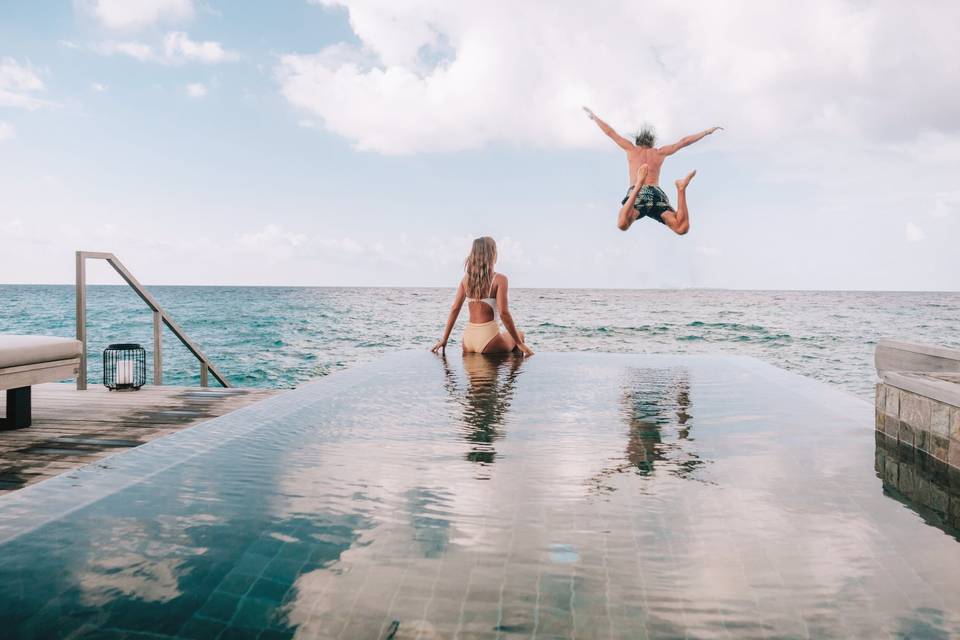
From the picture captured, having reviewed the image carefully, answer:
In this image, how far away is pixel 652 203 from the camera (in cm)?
716

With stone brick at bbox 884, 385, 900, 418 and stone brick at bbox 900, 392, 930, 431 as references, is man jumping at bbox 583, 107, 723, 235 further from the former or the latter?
stone brick at bbox 900, 392, 930, 431

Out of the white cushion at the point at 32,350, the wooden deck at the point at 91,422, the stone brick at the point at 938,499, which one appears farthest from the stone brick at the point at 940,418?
the white cushion at the point at 32,350

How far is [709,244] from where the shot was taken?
41.8 m

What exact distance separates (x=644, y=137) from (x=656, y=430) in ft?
23.0

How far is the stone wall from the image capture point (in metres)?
1.87

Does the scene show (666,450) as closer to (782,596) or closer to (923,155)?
(782,596)

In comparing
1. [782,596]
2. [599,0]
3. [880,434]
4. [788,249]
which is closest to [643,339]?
[599,0]

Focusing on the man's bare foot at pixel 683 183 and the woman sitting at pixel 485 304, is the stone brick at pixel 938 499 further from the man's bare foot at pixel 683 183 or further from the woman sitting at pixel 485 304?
the man's bare foot at pixel 683 183

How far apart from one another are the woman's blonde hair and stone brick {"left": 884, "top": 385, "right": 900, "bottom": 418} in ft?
9.87

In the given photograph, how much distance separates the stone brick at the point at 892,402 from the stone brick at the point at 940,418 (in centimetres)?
19

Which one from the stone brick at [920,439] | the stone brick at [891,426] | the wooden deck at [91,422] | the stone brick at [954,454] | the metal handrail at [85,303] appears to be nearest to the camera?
the stone brick at [954,454]

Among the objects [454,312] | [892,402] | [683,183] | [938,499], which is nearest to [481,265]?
[454,312]

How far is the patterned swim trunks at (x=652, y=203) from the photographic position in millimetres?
7109

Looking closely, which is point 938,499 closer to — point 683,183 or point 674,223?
point 683,183
